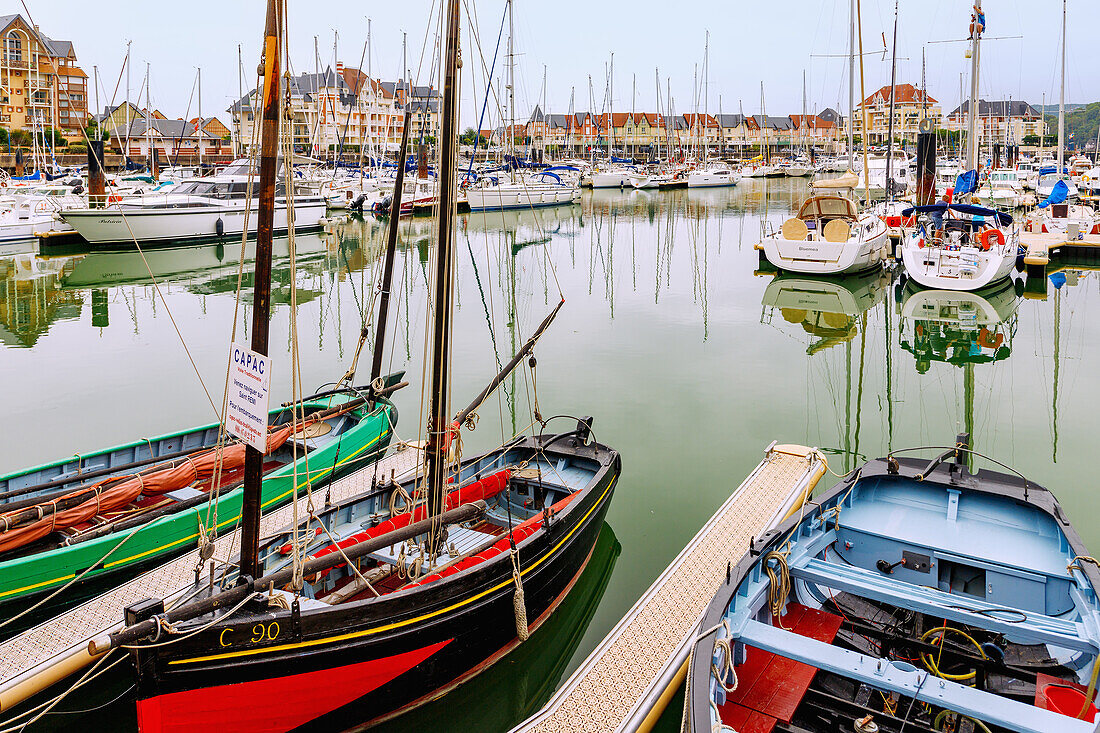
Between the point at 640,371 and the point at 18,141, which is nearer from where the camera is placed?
the point at 640,371

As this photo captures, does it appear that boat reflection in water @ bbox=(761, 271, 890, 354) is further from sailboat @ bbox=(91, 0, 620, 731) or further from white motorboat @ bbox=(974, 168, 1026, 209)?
white motorboat @ bbox=(974, 168, 1026, 209)

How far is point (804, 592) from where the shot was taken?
6559 millimetres

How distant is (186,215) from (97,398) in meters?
23.1

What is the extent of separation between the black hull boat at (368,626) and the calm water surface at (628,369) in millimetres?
415

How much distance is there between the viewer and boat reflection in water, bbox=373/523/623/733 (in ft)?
21.3

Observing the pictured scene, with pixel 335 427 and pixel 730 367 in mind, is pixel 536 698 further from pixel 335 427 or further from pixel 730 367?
pixel 730 367

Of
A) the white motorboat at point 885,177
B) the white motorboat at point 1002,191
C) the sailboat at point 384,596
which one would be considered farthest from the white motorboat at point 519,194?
the sailboat at point 384,596

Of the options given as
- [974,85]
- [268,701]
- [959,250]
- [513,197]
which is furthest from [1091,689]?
[513,197]

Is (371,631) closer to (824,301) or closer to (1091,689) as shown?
(1091,689)

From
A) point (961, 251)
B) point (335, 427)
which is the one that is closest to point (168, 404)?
point (335, 427)

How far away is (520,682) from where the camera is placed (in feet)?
23.1

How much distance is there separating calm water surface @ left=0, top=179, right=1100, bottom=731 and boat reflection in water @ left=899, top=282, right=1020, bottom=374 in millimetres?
Result: 96

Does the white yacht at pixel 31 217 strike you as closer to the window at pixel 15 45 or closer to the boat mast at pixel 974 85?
the boat mast at pixel 974 85

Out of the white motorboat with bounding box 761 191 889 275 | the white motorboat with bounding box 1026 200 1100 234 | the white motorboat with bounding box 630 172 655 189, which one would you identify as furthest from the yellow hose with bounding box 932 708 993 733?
the white motorboat with bounding box 630 172 655 189
